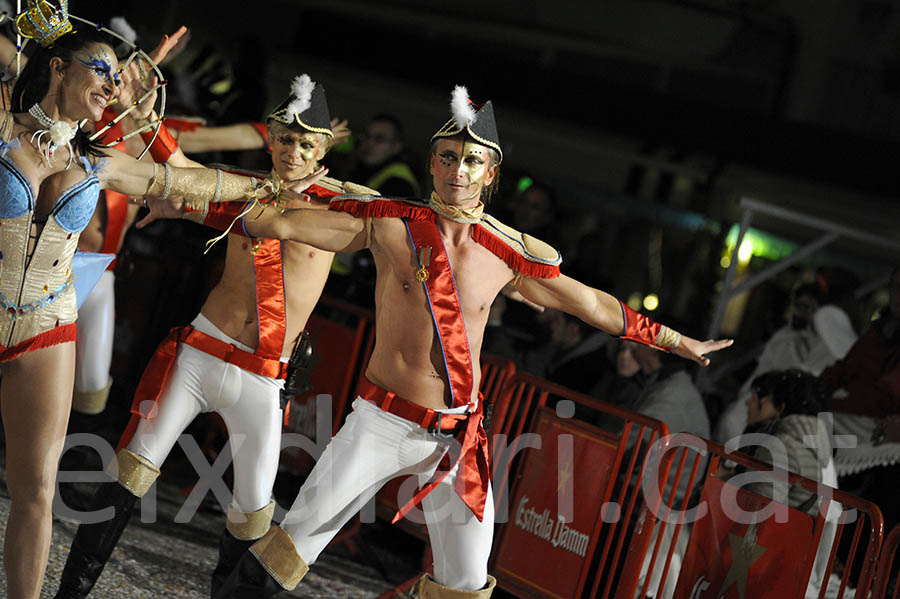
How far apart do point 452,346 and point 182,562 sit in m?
2.06

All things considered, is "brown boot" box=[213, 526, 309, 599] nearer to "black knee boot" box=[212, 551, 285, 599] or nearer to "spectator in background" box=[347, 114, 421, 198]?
"black knee boot" box=[212, 551, 285, 599]

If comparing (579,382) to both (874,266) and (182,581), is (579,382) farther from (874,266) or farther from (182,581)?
(874,266)

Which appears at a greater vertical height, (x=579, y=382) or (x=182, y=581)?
(x=579, y=382)

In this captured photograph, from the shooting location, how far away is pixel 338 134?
4.63 meters

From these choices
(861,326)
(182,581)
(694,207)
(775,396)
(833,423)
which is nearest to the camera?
(182,581)

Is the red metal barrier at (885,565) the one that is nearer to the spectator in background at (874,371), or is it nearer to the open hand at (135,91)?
the spectator in background at (874,371)

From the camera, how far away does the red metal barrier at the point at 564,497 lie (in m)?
4.69

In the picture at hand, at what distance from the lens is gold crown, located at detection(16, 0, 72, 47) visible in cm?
326

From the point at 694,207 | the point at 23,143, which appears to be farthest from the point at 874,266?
the point at 23,143

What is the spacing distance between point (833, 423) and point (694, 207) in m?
3.85

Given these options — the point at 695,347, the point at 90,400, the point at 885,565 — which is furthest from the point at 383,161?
the point at 885,565

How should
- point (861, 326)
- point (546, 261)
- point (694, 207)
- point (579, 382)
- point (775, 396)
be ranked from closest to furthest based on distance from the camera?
point (546, 261)
point (775, 396)
point (579, 382)
point (861, 326)
point (694, 207)

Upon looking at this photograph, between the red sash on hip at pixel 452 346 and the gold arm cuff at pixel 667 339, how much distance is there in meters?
0.73

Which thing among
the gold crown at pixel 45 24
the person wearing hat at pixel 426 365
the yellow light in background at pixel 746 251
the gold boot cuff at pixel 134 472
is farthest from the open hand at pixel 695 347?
the yellow light in background at pixel 746 251
